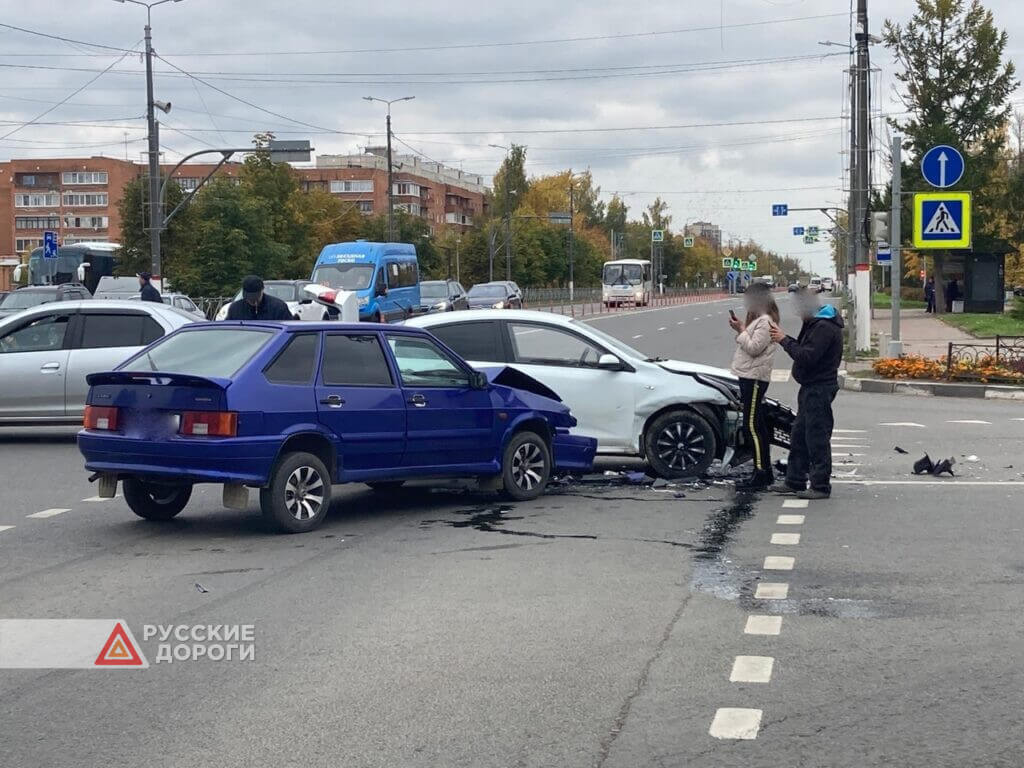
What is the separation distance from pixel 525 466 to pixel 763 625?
4.93 metres

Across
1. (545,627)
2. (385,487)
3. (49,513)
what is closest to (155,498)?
(49,513)

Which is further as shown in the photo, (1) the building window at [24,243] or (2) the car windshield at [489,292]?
(1) the building window at [24,243]

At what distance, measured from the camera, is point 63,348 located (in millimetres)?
16656

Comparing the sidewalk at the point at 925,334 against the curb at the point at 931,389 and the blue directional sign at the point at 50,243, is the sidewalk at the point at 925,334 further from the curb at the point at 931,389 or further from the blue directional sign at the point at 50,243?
the blue directional sign at the point at 50,243

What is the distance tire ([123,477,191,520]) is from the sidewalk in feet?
73.1

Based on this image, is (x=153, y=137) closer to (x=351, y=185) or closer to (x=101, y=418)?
(x=101, y=418)

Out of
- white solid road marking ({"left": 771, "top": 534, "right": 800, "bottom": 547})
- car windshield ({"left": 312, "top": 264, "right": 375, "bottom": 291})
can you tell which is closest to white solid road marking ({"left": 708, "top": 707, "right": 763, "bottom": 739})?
white solid road marking ({"left": 771, "top": 534, "right": 800, "bottom": 547})

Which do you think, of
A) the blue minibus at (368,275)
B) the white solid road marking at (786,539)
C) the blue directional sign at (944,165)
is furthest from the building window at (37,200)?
the white solid road marking at (786,539)

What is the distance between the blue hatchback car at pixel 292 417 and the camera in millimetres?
9742

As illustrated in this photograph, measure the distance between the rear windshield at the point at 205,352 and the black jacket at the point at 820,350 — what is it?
174 inches

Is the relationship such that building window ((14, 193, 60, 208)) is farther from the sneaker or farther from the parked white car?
the sneaker

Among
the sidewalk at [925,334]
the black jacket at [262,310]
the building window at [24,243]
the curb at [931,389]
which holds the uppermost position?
the building window at [24,243]

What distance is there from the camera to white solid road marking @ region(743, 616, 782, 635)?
705 centimetres

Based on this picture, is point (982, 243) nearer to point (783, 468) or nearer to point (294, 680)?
point (783, 468)
